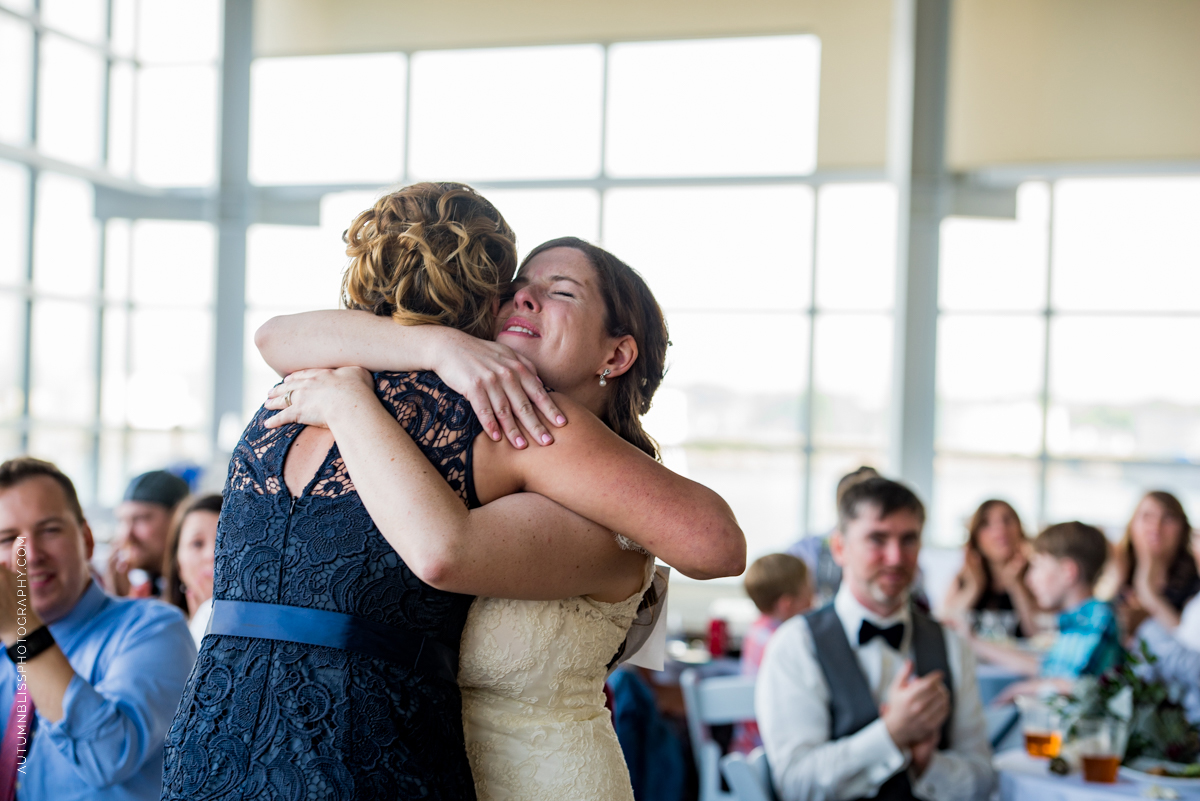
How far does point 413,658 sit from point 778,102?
7.80 metres

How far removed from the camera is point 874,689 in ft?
9.39

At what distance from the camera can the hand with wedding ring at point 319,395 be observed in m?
1.32

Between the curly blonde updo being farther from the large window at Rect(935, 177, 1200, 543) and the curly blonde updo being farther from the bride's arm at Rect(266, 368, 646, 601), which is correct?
the large window at Rect(935, 177, 1200, 543)

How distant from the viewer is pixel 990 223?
26.9ft

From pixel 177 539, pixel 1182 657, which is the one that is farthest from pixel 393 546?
pixel 1182 657

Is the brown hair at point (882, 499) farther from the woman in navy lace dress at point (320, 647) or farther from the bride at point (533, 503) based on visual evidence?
the woman in navy lace dress at point (320, 647)

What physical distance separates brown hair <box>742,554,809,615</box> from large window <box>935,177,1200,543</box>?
172 inches

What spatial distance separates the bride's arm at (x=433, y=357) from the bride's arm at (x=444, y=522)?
2.1 inches

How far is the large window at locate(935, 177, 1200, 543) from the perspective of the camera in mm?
8008

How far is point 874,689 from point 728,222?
19.8 ft

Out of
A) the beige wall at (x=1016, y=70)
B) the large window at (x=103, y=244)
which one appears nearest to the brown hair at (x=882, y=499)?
the beige wall at (x=1016, y=70)

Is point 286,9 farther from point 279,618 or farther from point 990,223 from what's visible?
point 279,618

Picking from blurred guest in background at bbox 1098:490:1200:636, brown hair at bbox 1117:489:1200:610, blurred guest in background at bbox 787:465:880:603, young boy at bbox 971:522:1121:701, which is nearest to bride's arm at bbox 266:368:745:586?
young boy at bbox 971:522:1121:701

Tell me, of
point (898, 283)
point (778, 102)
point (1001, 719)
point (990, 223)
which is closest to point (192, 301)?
point (778, 102)
